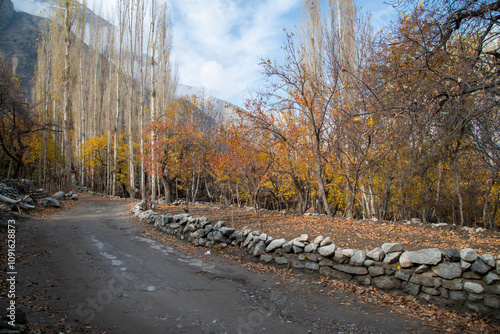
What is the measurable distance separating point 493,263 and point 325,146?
7.24 meters

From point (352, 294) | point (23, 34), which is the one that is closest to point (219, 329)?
point (352, 294)

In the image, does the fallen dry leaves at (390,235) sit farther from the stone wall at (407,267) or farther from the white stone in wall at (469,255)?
the white stone in wall at (469,255)

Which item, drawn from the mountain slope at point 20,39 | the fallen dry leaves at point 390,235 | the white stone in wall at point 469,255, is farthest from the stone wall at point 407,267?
the mountain slope at point 20,39

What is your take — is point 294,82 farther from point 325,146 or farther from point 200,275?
point 200,275

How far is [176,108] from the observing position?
54.8ft

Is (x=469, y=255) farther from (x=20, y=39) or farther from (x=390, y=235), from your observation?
(x=20, y=39)

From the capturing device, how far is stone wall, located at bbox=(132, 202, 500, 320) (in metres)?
3.73

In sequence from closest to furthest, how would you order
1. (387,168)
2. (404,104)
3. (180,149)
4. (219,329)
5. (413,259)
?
(219,329)
(413,259)
(404,104)
(387,168)
(180,149)

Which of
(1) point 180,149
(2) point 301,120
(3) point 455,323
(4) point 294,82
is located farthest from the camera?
(1) point 180,149

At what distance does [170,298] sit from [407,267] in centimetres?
393

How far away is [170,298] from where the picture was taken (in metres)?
4.02

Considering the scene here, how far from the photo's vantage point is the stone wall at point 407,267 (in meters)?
3.73

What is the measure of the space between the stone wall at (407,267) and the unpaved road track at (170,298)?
1.97 ft

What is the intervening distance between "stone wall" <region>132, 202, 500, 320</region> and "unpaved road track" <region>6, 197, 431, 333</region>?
0.60 metres
